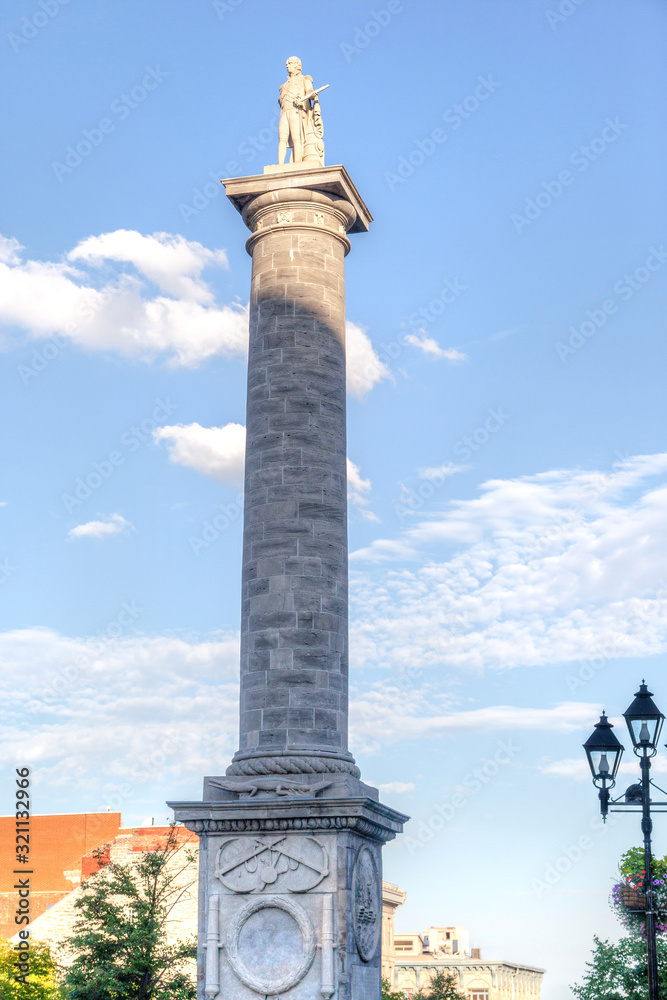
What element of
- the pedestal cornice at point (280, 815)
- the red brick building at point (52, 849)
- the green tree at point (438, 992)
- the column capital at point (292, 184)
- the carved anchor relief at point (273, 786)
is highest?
the column capital at point (292, 184)

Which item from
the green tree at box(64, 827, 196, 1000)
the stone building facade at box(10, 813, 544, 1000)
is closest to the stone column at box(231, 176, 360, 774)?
the green tree at box(64, 827, 196, 1000)

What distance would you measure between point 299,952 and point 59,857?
54.8m

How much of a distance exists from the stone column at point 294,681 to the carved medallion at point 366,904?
4 cm

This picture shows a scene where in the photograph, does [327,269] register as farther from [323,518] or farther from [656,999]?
[656,999]

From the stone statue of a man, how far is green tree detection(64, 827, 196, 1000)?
25.9 m

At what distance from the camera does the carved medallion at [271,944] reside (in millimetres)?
17672

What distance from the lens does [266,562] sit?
19.9m

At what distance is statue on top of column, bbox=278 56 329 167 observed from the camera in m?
23.0

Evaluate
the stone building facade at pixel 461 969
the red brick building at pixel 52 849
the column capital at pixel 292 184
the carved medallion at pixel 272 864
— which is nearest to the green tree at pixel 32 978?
the red brick building at pixel 52 849

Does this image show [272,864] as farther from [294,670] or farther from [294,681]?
[294,670]

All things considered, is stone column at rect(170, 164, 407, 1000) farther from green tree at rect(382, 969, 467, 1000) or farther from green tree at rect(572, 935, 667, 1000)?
green tree at rect(382, 969, 467, 1000)

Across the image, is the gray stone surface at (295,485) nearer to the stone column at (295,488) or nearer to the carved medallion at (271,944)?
the stone column at (295,488)

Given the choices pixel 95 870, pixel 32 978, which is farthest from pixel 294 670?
pixel 95 870

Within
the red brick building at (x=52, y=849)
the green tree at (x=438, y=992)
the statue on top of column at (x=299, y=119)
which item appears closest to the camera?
the statue on top of column at (x=299, y=119)
